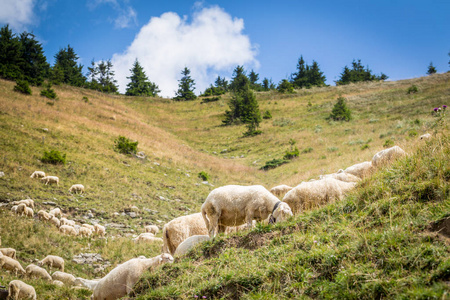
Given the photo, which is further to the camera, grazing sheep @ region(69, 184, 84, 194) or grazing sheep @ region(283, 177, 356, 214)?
grazing sheep @ region(69, 184, 84, 194)

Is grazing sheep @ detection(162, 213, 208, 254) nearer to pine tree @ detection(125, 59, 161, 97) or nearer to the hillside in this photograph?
the hillside

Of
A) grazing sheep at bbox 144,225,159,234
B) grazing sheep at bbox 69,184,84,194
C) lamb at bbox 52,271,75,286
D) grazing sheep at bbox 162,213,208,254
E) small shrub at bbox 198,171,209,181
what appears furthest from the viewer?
small shrub at bbox 198,171,209,181

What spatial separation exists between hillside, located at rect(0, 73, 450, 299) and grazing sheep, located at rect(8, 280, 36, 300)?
0.47m

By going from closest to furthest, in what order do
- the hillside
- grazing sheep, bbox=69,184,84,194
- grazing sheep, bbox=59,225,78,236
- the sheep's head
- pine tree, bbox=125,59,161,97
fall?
1. the hillside
2. the sheep's head
3. grazing sheep, bbox=59,225,78,236
4. grazing sheep, bbox=69,184,84,194
5. pine tree, bbox=125,59,161,97

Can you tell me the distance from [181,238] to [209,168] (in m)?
20.6

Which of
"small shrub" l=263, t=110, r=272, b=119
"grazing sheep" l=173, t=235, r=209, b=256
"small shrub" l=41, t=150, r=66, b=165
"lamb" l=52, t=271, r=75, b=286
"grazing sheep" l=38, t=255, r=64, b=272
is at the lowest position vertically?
"lamb" l=52, t=271, r=75, b=286

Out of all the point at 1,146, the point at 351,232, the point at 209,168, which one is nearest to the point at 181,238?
the point at 351,232

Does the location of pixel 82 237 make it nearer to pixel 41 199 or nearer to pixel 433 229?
→ pixel 41 199

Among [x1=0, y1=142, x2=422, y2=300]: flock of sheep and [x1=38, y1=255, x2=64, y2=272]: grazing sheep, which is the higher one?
[x1=0, y1=142, x2=422, y2=300]: flock of sheep

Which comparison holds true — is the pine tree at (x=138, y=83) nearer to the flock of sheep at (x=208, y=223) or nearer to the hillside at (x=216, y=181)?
the hillside at (x=216, y=181)

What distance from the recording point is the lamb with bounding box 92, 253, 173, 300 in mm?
6910

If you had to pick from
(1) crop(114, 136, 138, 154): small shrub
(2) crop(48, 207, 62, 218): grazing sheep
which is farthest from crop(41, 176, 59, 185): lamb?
(1) crop(114, 136, 138, 154): small shrub

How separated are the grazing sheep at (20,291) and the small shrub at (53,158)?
1359 centimetres

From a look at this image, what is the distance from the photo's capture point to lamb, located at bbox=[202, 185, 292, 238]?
8.49 meters
